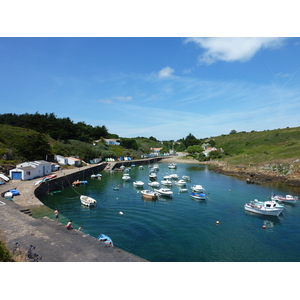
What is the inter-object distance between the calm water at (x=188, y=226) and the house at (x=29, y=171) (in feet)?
25.5

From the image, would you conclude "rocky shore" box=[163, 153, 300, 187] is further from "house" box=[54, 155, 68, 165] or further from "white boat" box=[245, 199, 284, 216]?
"house" box=[54, 155, 68, 165]

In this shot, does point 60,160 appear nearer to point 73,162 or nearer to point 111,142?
point 73,162

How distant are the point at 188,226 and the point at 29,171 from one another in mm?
33242

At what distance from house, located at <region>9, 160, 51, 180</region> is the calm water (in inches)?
306

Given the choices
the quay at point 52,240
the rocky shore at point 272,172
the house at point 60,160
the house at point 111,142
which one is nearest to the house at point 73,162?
the house at point 60,160

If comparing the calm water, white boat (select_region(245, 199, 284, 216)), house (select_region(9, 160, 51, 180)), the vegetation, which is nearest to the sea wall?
the calm water

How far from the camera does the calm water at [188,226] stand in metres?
18.4

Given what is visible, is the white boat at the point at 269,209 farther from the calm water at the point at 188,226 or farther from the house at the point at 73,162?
the house at the point at 73,162

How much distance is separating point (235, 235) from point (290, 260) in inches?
212

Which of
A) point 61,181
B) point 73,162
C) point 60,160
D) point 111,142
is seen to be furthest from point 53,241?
point 111,142

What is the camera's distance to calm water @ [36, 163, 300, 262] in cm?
1842

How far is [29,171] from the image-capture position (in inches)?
1592

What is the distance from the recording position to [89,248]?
14.6m

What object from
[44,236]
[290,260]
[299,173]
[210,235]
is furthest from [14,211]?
[299,173]
